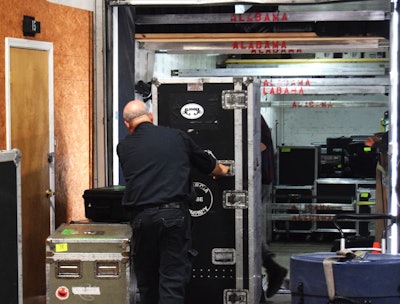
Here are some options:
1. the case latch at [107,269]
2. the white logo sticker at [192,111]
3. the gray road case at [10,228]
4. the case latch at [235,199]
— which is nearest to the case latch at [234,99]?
the white logo sticker at [192,111]

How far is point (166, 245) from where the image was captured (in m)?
6.38

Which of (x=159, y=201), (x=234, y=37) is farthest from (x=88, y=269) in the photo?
(x=234, y=37)

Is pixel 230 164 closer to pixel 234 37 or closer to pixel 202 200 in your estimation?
pixel 202 200

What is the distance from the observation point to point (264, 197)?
359 inches

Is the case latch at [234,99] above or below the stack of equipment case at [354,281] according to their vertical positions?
above

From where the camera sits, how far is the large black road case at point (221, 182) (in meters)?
7.12

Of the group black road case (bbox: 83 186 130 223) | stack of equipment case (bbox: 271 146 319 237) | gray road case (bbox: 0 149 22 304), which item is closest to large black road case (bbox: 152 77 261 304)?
black road case (bbox: 83 186 130 223)

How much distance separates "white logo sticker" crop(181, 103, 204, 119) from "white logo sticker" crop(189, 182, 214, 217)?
511 millimetres

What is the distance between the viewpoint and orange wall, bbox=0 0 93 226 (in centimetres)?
777

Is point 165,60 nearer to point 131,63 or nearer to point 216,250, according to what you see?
point 131,63

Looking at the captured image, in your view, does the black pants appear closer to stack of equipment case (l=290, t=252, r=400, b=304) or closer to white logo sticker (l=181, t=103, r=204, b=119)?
white logo sticker (l=181, t=103, r=204, b=119)

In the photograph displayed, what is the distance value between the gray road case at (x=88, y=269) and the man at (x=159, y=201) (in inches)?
4.5

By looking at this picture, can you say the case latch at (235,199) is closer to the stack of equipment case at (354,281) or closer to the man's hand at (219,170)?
the man's hand at (219,170)

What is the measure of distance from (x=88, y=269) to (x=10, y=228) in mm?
1067
